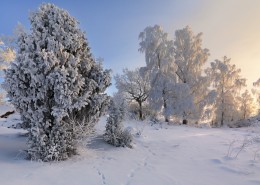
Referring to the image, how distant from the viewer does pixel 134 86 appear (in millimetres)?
27906

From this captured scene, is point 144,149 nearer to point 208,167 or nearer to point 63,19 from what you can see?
point 208,167

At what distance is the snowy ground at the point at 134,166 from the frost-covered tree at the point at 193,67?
14.9m

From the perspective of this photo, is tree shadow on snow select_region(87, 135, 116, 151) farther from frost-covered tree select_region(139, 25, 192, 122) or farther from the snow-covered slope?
frost-covered tree select_region(139, 25, 192, 122)

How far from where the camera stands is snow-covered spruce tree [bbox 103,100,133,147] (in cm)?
973

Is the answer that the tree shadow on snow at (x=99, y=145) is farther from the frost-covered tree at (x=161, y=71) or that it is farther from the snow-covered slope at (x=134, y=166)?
the frost-covered tree at (x=161, y=71)

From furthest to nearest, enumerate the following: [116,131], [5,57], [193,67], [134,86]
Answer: [134,86], [193,67], [5,57], [116,131]

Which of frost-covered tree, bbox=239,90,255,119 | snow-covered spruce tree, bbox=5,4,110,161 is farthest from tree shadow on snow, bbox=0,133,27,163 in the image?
frost-covered tree, bbox=239,90,255,119

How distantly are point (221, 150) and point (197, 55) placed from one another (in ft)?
57.6

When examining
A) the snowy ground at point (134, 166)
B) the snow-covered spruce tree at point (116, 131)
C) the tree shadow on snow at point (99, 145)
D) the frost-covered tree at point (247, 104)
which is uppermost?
the frost-covered tree at point (247, 104)

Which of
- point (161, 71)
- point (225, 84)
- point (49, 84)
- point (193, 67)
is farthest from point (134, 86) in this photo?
point (49, 84)

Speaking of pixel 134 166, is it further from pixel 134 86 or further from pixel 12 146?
pixel 134 86

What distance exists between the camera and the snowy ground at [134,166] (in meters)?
5.98

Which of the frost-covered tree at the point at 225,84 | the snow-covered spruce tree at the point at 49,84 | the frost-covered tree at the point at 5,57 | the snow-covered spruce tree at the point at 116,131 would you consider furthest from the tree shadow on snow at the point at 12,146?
the frost-covered tree at the point at 225,84

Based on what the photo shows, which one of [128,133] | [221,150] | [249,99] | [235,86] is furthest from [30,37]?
[249,99]
